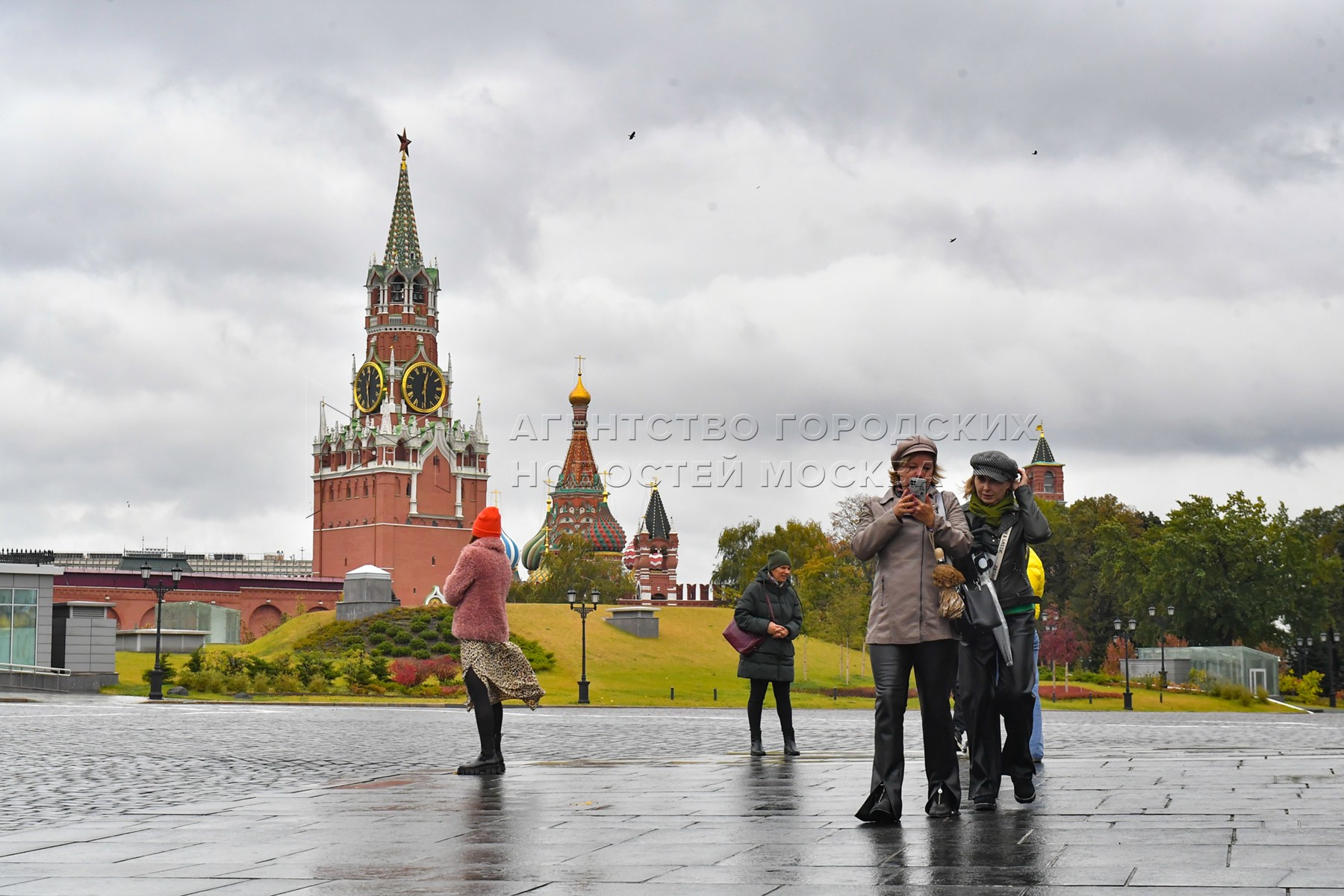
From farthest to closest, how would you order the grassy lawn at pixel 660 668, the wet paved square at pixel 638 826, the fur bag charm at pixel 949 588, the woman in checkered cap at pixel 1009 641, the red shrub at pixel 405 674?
the red shrub at pixel 405 674 < the grassy lawn at pixel 660 668 < the woman in checkered cap at pixel 1009 641 < the fur bag charm at pixel 949 588 < the wet paved square at pixel 638 826

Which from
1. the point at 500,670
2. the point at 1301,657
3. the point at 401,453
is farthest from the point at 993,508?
the point at 401,453

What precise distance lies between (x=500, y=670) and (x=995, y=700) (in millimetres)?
3768

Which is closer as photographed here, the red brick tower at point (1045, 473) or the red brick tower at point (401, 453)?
the red brick tower at point (401, 453)

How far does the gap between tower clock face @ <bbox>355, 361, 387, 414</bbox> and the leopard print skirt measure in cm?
10512

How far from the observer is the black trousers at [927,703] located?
22.6ft

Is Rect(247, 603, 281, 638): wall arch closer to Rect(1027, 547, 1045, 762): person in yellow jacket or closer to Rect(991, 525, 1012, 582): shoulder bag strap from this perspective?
Rect(1027, 547, 1045, 762): person in yellow jacket

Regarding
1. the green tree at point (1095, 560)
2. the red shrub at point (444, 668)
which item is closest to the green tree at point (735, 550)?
the green tree at point (1095, 560)

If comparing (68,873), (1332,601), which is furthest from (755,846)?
(1332,601)

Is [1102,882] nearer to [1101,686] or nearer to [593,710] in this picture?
[593,710]

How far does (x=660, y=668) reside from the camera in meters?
49.7

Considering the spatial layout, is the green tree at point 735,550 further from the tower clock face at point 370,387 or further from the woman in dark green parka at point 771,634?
the woman in dark green parka at point 771,634

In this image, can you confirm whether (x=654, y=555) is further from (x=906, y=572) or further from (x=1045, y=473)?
(x=906, y=572)

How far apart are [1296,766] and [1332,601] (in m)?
62.9

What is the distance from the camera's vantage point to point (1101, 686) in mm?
51500
